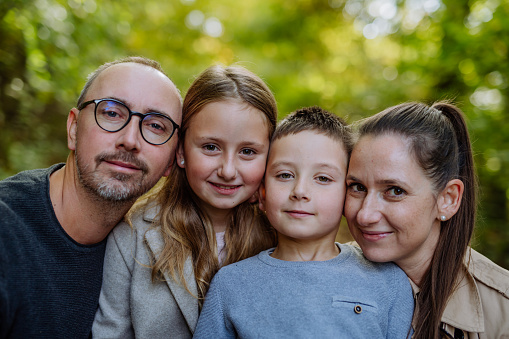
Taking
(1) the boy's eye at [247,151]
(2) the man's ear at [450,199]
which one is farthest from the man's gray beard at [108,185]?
(2) the man's ear at [450,199]

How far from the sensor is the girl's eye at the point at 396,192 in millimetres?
2075

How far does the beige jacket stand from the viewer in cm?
208

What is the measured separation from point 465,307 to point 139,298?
1.81 meters

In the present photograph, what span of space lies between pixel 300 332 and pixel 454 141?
4.38 ft

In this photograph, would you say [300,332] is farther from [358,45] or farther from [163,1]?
[163,1]

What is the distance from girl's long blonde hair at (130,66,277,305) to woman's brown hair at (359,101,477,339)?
79 cm

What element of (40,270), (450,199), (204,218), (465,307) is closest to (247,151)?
(204,218)

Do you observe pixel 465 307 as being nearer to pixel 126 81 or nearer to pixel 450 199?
pixel 450 199

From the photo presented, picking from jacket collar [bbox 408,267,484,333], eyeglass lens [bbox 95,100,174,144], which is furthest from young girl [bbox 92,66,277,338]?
jacket collar [bbox 408,267,484,333]

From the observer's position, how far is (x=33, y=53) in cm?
433

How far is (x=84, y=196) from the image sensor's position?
229cm

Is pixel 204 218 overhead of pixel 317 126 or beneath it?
beneath

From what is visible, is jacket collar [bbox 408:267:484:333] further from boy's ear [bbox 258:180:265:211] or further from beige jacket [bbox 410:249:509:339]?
boy's ear [bbox 258:180:265:211]

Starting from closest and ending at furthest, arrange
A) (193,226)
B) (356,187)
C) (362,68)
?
(356,187) → (193,226) → (362,68)
